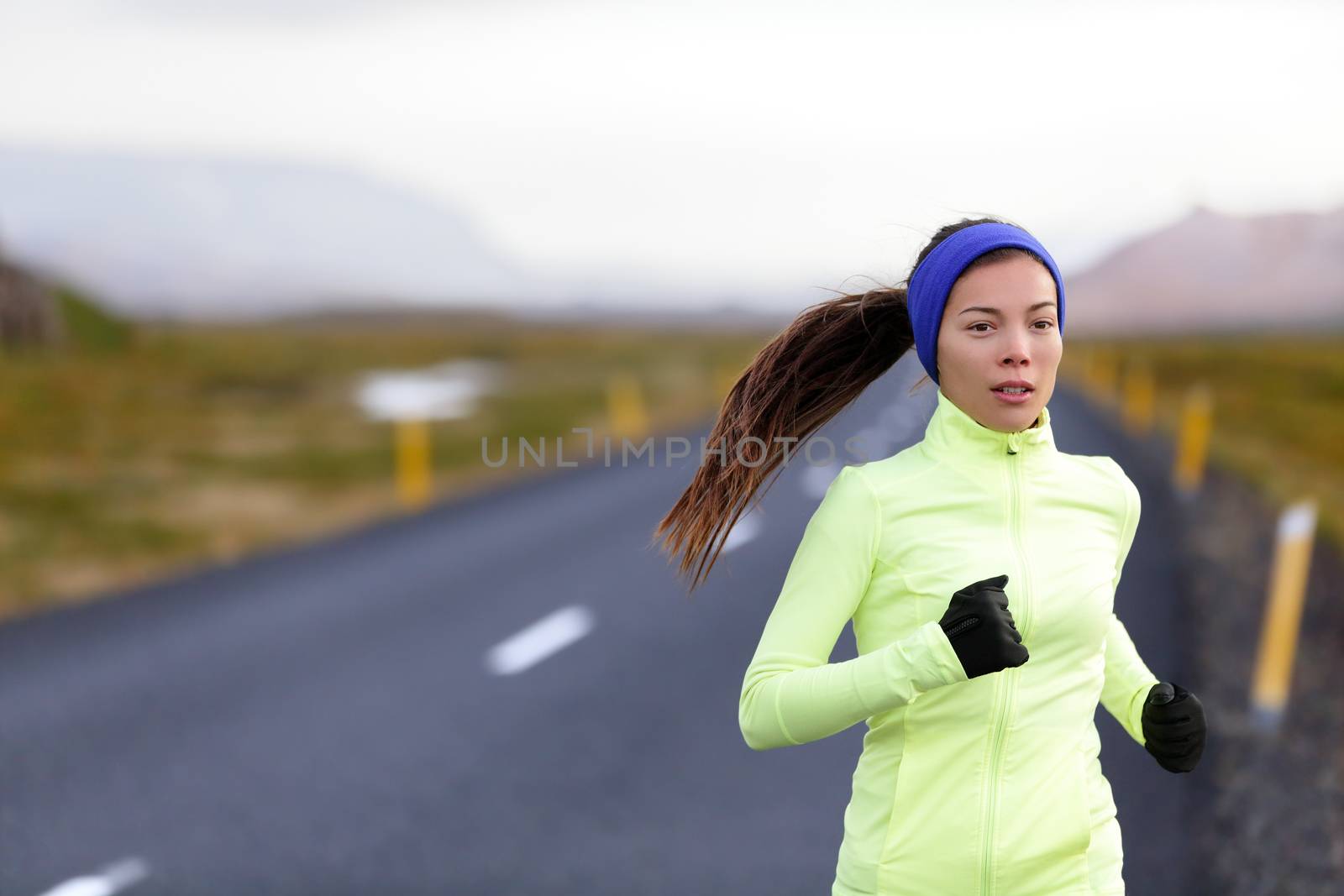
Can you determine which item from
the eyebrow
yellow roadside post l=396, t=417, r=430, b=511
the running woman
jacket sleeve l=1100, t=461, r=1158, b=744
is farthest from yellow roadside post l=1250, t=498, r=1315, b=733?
yellow roadside post l=396, t=417, r=430, b=511

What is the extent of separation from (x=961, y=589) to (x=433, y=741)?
4740 millimetres

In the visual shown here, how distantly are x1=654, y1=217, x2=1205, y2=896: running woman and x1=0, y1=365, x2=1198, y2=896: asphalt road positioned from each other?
58cm

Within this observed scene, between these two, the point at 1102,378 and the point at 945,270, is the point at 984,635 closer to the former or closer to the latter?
the point at 945,270

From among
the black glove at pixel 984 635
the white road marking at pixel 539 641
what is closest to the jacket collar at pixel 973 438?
the black glove at pixel 984 635

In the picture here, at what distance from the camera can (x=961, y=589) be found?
76.4 inches

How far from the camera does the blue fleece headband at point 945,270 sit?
2.04 meters

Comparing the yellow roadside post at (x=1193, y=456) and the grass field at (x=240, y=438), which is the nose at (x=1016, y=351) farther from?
the yellow roadside post at (x=1193, y=456)

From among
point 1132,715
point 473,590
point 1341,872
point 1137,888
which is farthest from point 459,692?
point 1132,715

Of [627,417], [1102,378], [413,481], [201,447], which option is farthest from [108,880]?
[1102,378]

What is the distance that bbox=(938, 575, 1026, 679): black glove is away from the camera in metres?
1.83

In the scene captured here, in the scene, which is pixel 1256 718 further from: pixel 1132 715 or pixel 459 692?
pixel 1132 715

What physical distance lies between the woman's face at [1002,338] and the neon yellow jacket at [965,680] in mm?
53

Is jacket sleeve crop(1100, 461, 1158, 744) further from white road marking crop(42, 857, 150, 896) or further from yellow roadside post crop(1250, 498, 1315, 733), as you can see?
yellow roadside post crop(1250, 498, 1315, 733)

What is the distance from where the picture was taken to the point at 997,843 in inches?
80.5
